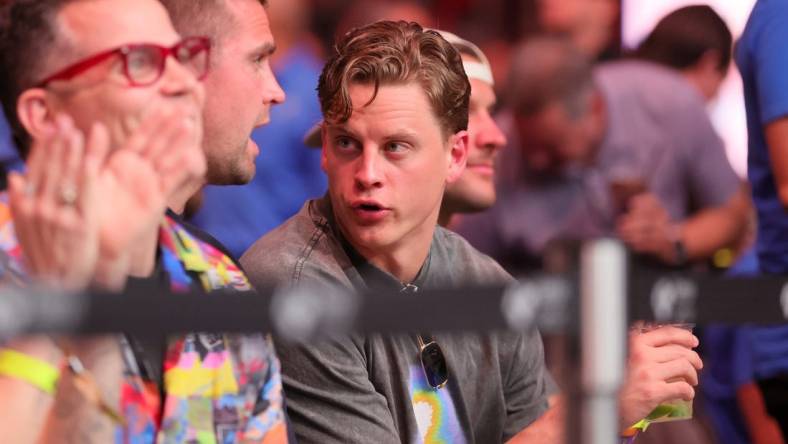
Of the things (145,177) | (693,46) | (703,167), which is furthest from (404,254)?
(693,46)

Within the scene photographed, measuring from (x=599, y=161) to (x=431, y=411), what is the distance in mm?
2081

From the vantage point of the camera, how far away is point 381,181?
3.05 meters

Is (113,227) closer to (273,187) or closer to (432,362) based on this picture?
(432,362)

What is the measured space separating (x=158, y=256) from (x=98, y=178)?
0.29 meters

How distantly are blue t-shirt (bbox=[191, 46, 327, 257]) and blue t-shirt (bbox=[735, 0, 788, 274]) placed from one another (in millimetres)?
1347

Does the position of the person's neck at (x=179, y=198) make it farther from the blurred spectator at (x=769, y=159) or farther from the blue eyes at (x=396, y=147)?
the blurred spectator at (x=769, y=159)

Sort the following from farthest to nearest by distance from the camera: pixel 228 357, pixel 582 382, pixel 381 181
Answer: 1. pixel 381 181
2. pixel 228 357
3. pixel 582 382

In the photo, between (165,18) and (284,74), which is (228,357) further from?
(284,74)

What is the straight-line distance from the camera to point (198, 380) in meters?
2.47

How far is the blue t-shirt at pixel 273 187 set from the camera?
4.33 metres

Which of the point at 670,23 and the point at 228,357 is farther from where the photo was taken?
the point at 670,23

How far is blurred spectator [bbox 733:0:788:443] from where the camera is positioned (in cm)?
334

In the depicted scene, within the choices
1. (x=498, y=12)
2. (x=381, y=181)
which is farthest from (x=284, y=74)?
(x=381, y=181)

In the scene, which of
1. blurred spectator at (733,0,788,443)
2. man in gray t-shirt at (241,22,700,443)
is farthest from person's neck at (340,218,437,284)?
blurred spectator at (733,0,788,443)
